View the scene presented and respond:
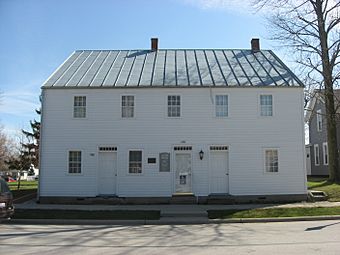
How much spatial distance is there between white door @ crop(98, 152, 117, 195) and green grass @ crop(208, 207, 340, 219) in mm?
6665

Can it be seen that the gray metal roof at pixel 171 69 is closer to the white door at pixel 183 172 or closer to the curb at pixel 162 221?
the white door at pixel 183 172

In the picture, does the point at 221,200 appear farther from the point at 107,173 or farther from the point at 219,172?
the point at 107,173

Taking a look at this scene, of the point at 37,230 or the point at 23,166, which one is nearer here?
the point at 37,230

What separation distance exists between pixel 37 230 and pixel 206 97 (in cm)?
1196

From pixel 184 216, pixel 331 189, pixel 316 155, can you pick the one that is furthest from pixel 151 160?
pixel 316 155

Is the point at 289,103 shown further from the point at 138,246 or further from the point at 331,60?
the point at 138,246

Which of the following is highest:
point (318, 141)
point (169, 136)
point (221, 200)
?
point (318, 141)

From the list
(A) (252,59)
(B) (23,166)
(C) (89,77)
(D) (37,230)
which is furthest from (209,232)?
(B) (23,166)

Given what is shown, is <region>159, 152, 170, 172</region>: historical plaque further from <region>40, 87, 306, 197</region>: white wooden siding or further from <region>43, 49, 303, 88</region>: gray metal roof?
<region>43, 49, 303, 88</region>: gray metal roof

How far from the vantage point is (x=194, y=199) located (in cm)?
2073

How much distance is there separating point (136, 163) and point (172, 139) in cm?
235

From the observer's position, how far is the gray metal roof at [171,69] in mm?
22328

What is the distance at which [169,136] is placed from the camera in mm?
21516

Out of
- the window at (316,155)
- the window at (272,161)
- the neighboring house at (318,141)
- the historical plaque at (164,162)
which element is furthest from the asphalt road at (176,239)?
the window at (316,155)
